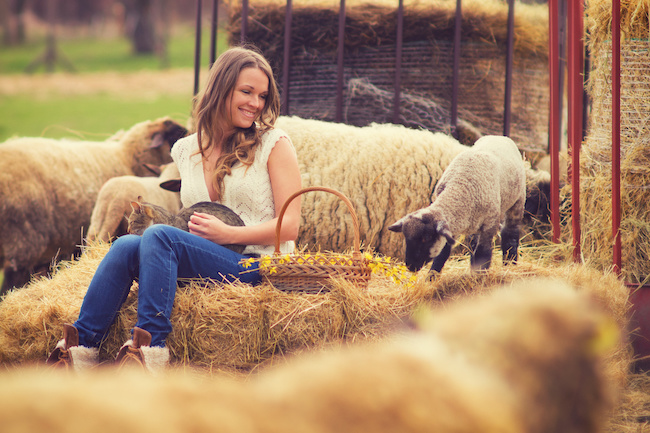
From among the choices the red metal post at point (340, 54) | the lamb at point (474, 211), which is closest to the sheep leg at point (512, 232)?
the lamb at point (474, 211)

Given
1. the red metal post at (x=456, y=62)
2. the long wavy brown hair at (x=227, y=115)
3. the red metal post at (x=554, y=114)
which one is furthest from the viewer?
the red metal post at (x=456, y=62)

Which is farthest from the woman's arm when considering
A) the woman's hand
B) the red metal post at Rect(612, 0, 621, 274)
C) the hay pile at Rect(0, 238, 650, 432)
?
the red metal post at Rect(612, 0, 621, 274)

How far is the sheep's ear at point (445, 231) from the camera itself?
8.69ft

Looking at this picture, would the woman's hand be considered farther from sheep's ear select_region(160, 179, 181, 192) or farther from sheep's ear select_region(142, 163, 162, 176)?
sheep's ear select_region(142, 163, 162, 176)

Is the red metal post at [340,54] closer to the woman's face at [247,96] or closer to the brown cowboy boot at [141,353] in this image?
the woman's face at [247,96]

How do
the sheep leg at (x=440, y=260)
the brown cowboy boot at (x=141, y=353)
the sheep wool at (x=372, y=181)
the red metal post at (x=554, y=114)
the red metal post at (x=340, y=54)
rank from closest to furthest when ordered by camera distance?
the brown cowboy boot at (x=141, y=353)
the sheep leg at (x=440, y=260)
the red metal post at (x=554, y=114)
the sheep wool at (x=372, y=181)
the red metal post at (x=340, y=54)

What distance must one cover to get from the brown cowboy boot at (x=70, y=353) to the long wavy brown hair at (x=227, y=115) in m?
1.09

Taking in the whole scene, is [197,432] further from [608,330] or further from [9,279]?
[9,279]

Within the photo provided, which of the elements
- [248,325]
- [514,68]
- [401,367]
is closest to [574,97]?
[514,68]

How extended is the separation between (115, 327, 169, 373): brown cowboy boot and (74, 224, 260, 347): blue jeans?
0.05 m

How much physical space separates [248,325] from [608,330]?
2.01m

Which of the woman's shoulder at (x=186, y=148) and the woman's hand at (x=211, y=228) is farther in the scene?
the woman's shoulder at (x=186, y=148)

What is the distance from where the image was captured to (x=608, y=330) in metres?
1.04

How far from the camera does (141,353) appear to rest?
2562mm
